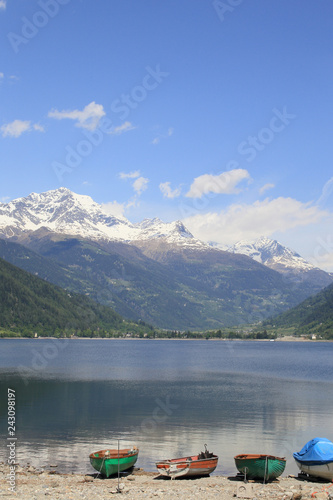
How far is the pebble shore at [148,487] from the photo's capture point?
4091cm

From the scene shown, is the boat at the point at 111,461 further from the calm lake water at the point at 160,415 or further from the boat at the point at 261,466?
the boat at the point at 261,466

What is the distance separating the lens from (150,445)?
63688mm

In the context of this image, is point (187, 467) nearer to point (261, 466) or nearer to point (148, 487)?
point (148, 487)

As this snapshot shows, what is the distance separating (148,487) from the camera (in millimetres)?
44812

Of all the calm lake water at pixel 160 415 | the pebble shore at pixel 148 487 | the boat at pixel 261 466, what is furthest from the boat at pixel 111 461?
the boat at pixel 261 466

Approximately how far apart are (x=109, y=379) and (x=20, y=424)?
65.0 metres

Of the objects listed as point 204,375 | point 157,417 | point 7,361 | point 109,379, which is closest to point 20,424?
point 157,417

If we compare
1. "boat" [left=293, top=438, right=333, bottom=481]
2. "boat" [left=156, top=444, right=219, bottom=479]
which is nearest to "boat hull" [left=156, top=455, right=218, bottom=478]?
"boat" [left=156, top=444, right=219, bottom=479]

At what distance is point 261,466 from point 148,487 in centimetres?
1140

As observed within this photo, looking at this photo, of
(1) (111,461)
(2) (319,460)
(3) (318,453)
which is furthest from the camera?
(1) (111,461)

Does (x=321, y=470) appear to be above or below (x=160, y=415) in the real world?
above

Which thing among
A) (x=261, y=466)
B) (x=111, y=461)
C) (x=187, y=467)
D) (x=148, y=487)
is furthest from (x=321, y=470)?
(x=111, y=461)

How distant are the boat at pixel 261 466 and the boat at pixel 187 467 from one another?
3.02 m

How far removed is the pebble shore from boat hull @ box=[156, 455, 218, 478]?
66 cm
